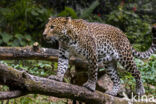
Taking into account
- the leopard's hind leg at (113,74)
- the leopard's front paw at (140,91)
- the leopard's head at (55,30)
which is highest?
the leopard's head at (55,30)

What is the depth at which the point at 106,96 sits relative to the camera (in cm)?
639

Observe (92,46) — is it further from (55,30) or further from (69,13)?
(69,13)

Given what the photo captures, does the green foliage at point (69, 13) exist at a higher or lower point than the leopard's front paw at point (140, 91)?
higher

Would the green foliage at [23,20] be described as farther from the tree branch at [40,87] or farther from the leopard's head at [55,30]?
the tree branch at [40,87]

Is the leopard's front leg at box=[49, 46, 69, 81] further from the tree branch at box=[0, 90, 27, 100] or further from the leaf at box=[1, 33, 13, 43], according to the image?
the leaf at box=[1, 33, 13, 43]

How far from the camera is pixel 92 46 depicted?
6.18m

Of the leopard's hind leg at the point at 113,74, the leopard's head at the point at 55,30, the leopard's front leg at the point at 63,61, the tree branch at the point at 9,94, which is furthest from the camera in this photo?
the leopard's hind leg at the point at 113,74

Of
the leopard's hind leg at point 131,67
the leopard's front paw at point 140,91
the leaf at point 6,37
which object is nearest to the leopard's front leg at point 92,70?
the leopard's hind leg at point 131,67

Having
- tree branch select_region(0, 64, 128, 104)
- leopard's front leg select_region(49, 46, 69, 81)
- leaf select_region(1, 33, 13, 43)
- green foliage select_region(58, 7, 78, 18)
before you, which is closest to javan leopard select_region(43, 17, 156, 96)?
leopard's front leg select_region(49, 46, 69, 81)

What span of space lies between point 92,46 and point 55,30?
96 cm

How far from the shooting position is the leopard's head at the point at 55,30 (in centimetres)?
591

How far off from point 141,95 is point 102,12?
882cm

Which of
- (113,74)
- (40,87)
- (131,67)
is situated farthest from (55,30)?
(131,67)

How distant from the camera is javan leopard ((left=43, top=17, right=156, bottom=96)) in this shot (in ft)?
19.7
